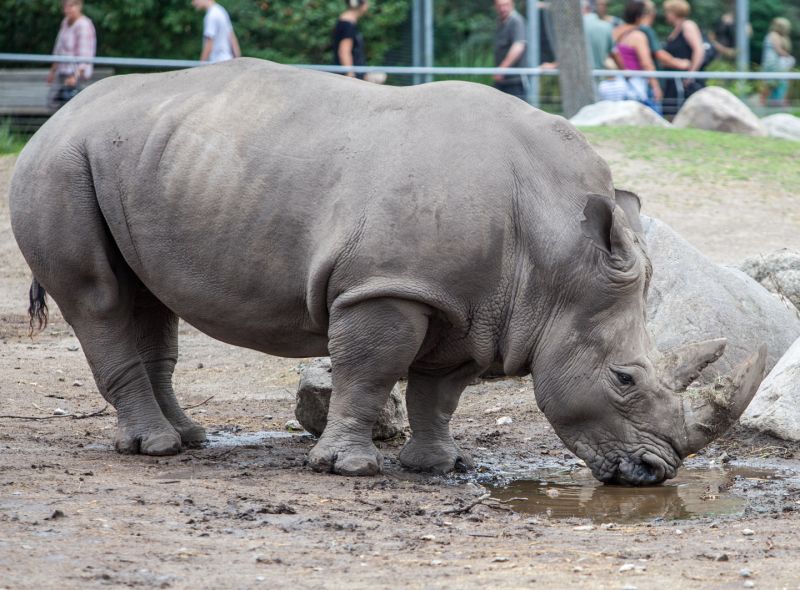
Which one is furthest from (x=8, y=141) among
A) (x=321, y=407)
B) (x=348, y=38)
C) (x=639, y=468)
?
(x=639, y=468)

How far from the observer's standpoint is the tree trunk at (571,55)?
18.0 meters

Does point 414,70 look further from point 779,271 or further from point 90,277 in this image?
point 90,277

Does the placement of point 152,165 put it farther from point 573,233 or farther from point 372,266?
point 573,233

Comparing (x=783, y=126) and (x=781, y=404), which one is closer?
(x=781, y=404)

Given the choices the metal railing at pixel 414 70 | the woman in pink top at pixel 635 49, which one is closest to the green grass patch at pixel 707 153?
the metal railing at pixel 414 70

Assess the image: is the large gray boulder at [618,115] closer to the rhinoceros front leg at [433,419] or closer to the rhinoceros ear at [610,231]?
the rhinoceros front leg at [433,419]

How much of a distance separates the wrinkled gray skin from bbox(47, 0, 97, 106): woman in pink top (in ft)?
30.3

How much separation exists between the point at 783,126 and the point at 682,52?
1.76m

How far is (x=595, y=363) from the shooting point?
663 centimetres

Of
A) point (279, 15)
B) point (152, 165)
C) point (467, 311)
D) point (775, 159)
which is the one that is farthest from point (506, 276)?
point (279, 15)

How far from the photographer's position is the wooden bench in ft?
55.5

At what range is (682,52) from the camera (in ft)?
63.6

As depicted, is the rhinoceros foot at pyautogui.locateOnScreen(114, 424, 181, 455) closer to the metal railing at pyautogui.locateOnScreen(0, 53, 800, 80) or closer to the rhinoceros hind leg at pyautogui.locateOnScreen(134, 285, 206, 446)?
the rhinoceros hind leg at pyautogui.locateOnScreen(134, 285, 206, 446)

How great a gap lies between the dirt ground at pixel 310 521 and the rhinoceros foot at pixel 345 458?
75 millimetres
